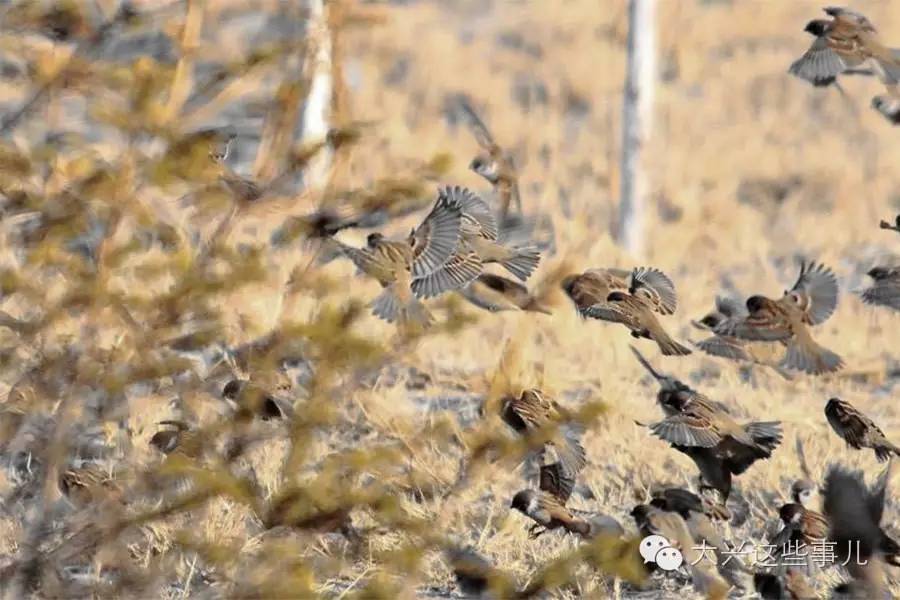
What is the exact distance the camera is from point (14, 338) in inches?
156

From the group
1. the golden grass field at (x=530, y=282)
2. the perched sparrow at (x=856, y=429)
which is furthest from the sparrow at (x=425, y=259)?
the perched sparrow at (x=856, y=429)

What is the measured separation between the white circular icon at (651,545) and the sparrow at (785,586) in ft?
1.11

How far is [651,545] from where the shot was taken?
15.4 feet

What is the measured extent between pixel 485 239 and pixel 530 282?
192 inches

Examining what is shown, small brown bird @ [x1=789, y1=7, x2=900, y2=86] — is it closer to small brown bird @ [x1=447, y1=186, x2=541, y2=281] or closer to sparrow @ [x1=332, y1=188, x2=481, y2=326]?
small brown bird @ [x1=447, y1=186, x2=541, y2=281]

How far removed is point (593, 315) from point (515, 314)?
12.3 ft

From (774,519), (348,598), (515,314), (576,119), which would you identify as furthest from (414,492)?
(576,119)

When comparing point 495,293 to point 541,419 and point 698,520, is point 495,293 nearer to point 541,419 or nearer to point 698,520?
point 541,419

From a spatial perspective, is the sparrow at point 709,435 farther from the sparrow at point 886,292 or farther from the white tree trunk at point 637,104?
the white tree trunk at point 637,104

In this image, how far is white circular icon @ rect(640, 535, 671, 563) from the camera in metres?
4.62

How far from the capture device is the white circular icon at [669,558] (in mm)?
4711

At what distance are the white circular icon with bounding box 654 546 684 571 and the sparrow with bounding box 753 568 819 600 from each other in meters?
0.27

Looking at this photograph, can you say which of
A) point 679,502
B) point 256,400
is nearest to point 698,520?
point 679,502

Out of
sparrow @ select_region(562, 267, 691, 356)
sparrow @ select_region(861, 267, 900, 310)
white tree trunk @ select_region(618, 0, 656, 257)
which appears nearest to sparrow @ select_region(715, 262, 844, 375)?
sparrow @ select_region(861, 267, 900, 310)
